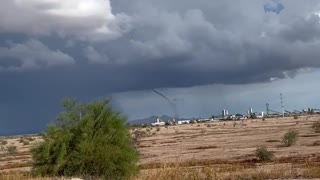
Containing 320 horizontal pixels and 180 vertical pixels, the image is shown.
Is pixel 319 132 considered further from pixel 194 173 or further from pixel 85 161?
pixel 85 161

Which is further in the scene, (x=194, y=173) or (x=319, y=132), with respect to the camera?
(x=319, y=132)

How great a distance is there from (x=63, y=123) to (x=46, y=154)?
218 centimetres

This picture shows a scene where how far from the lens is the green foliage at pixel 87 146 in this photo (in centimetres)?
3209

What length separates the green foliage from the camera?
105 ft

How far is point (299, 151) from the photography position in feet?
182

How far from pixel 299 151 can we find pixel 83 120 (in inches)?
1134

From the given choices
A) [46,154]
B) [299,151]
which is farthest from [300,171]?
[299,151]

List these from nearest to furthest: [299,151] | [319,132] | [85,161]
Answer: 1. [85,161]
2. [299,151]
3. [319,132]

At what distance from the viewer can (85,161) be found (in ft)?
106

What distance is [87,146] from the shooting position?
3197cm

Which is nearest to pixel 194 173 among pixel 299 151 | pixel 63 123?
pixel 63 123

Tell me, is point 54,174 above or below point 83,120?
below

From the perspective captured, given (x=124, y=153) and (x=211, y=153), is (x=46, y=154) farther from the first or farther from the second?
(x=211, y=153)

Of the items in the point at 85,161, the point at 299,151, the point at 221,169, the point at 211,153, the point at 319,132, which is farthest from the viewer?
the point at 319,132
